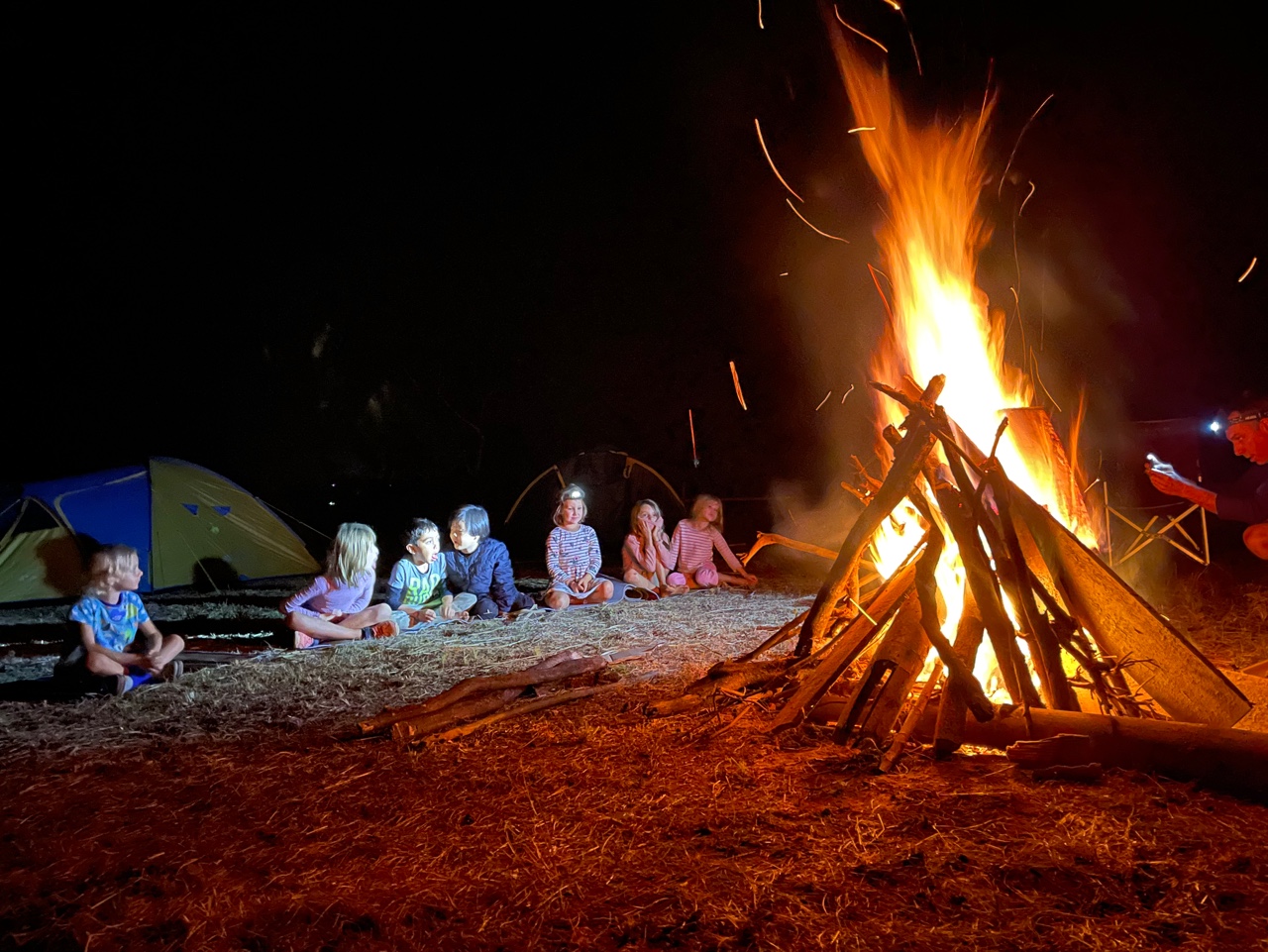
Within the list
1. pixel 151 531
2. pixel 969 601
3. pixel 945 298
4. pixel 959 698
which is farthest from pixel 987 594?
pixel 151 531

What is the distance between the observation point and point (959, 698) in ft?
12.2

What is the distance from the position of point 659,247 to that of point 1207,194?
16424 mm

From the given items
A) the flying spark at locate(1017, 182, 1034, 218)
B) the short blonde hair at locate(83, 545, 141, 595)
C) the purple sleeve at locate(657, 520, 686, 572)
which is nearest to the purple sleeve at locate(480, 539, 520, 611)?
the purple sleeve at locate(657, 520, 686, 572)

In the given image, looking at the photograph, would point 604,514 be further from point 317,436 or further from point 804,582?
point 317,436

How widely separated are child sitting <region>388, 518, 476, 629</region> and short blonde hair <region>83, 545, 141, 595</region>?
9.06 ft

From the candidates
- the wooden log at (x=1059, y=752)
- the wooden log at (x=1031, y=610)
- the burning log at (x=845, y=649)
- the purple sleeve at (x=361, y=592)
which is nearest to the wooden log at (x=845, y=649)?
the burning log at (x=845, y=649)

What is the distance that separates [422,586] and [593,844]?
597cm

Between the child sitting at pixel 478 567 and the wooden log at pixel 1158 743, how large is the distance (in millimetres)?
5797

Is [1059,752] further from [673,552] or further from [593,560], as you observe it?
[673,552]

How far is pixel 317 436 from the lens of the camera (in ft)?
96.7

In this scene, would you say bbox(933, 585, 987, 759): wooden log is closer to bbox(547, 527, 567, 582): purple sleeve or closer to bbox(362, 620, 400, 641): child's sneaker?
bbox(362, 620, 400, 641): child's sneaker

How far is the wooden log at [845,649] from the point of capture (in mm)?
4133

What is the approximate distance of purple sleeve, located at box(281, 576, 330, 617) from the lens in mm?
7168

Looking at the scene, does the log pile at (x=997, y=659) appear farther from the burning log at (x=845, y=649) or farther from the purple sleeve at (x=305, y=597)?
the purple sleeve at (x=305, y=597)
